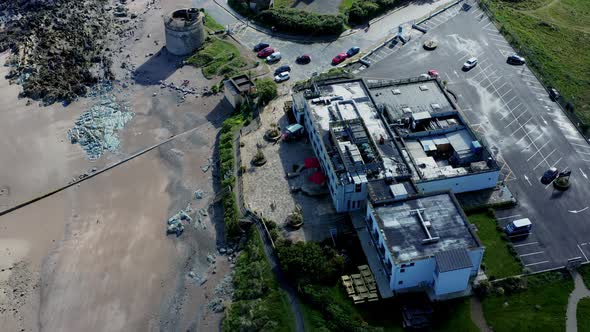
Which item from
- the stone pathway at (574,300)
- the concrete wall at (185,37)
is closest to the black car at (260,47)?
the concrete wall at (185,37)

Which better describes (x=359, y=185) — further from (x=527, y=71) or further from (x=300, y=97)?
(x=527, y=71)

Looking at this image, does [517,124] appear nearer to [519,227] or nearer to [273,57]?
[519,227]

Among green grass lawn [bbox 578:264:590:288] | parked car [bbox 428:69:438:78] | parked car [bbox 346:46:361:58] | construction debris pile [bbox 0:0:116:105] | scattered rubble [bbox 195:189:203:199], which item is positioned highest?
parked car [bbox 428:69:438:78]

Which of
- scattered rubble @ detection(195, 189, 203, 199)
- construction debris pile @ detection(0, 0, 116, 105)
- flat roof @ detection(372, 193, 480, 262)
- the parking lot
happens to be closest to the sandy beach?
scattered rubble @ detection(195, 189, 203, 199)

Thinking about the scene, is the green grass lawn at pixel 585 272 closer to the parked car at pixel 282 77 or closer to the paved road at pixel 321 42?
the paved road at pixel 321 42

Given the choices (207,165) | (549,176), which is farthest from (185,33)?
(549,176)

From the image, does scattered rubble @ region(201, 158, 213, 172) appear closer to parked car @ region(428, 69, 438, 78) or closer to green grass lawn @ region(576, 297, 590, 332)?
parked car @ region(428, 69, 438, 78)
